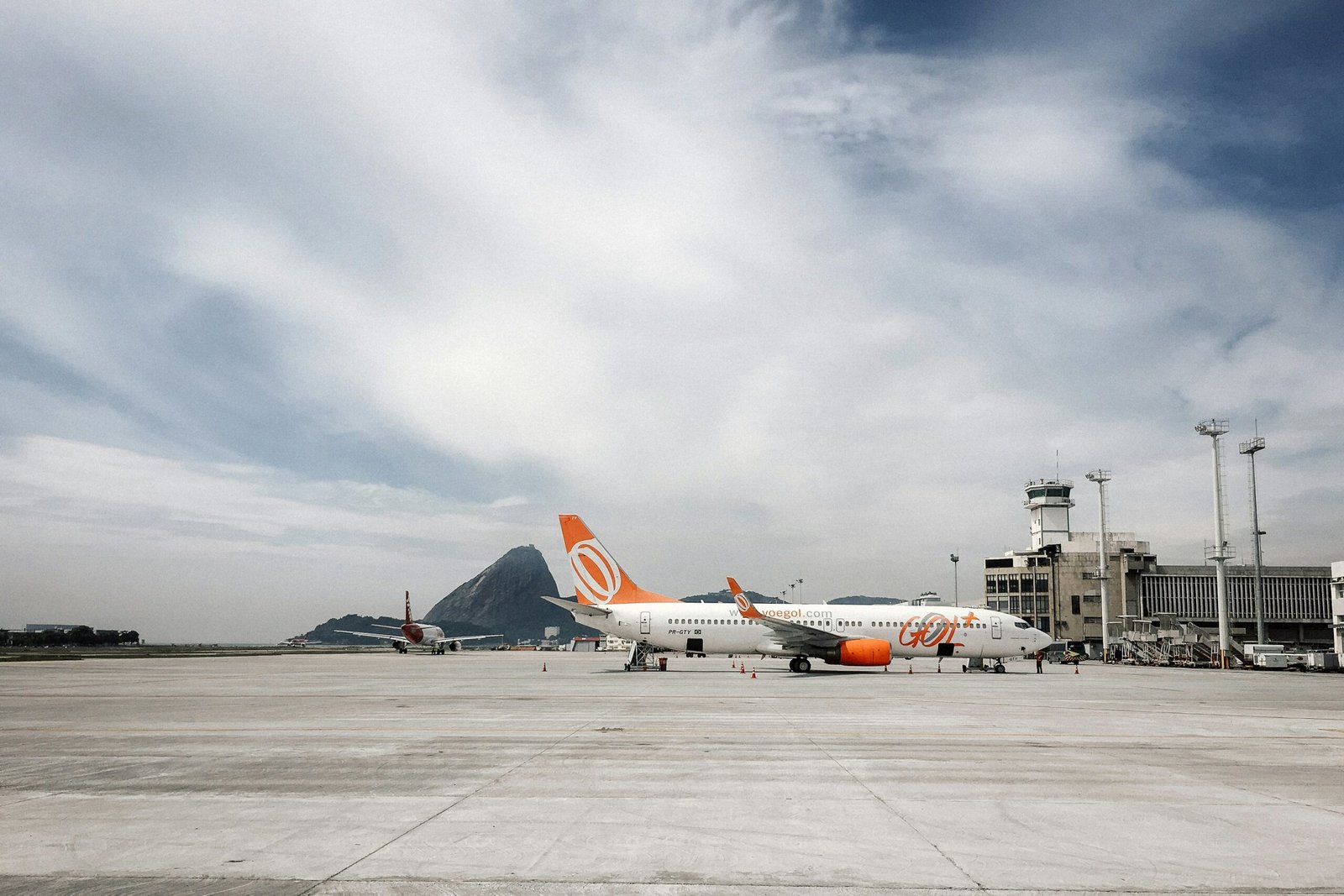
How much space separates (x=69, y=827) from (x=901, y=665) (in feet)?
151

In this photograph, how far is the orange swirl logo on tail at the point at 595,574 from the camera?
42.9 meters

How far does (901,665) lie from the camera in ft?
161

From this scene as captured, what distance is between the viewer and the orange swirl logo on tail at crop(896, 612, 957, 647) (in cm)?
4100

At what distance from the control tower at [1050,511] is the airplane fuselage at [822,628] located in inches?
3569

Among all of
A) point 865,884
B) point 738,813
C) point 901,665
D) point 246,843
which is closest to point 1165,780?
point 738,813

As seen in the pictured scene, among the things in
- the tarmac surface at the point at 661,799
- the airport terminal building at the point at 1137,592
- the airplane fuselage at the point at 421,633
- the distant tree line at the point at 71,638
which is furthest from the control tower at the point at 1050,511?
the distant tree line at the point at 71,638

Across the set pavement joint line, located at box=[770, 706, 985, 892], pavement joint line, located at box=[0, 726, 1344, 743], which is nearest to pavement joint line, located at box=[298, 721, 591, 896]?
pavement joint line, located at box=[0, 726, 1344, 743]

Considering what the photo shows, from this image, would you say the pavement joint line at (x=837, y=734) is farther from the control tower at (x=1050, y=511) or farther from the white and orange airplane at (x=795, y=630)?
the control tower at (x=1050, y=511)

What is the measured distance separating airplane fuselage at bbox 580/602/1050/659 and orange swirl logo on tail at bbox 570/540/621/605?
1111mm

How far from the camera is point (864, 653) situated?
123 ft

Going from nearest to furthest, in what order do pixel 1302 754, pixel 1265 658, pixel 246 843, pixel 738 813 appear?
pixel 246 843 → pixel 738 813 → pixel 1302 754 → pixel 1265 658

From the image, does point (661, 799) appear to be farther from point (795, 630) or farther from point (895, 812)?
point (795, 630)

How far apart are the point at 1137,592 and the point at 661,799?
115699 millimetres

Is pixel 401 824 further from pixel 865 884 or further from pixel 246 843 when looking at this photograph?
pixel 865 884
